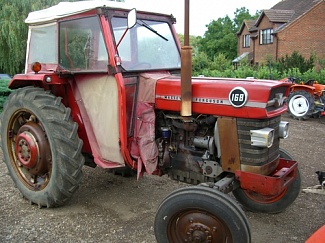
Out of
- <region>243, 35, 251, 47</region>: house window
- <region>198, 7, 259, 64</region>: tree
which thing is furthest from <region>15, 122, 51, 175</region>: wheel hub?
<region>198, 7, 259, 64</region>: tree

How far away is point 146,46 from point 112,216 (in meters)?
1.90

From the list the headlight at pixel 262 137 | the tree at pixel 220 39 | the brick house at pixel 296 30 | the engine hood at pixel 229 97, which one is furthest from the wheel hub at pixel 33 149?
the tree at pixel 220 39

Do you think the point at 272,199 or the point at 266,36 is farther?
the point at 266,36

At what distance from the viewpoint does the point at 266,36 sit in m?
28.9

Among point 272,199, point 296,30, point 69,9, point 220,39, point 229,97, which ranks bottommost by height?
point 272,199

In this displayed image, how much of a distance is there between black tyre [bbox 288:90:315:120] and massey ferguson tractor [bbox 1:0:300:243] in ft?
23.1

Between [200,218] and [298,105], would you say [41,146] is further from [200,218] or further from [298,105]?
[298,105]

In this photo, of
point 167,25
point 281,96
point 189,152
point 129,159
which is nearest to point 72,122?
point 129,159

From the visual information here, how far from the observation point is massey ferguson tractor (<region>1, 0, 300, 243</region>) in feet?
10.5

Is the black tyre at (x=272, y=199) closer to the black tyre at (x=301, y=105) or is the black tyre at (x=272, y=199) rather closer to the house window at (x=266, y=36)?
the black tyre at (x=301, y=105)

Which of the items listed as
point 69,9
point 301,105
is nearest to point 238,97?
point 69,9

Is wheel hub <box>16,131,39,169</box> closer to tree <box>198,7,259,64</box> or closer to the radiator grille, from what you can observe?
the radiator grille

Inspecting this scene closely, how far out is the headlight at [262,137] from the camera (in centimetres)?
319

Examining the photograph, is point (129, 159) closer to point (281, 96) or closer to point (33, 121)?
point (33, 121)
